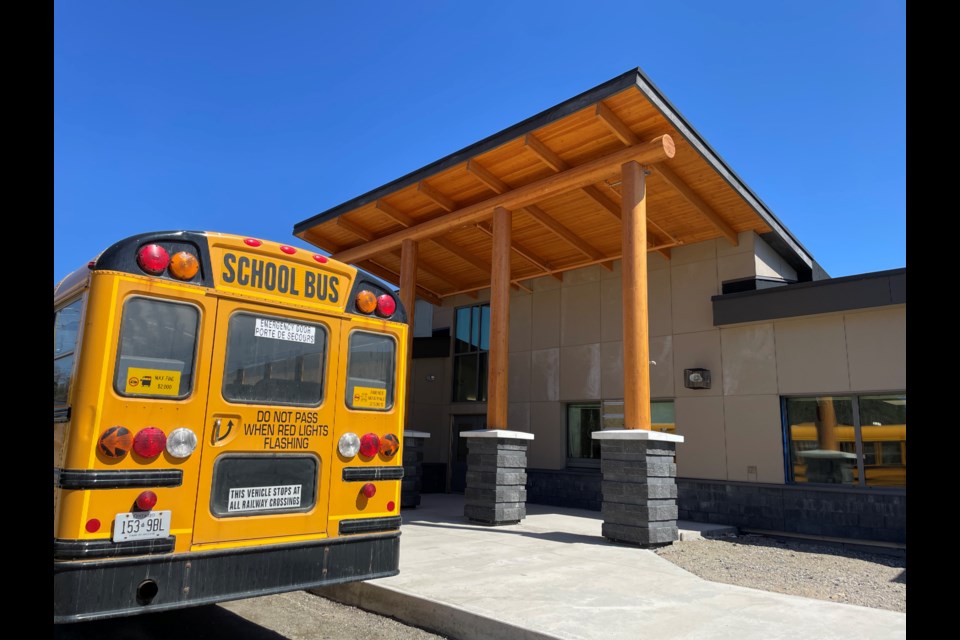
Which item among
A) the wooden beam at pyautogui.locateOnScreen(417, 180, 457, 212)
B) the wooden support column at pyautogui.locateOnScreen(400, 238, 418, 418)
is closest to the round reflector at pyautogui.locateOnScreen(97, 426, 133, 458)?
the wooden beam at pyautogui.locateOnScreen(417, 180, 457, 212)

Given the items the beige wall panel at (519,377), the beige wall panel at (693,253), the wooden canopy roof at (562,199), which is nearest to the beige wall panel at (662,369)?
the beige wall panel at (693,253)

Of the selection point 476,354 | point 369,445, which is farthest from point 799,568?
point 476,354

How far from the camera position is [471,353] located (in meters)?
19.0

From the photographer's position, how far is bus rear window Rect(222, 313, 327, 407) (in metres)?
4.48

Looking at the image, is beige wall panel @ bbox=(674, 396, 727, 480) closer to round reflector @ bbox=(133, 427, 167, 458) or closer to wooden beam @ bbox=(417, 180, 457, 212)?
wooden beam @ bbox=(417, 180, 457, 212)

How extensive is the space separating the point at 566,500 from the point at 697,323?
17.6 ft

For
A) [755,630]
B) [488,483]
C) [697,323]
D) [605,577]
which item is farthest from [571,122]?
[755,630]

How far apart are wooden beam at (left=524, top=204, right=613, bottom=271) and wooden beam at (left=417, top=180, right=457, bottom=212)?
171 cm

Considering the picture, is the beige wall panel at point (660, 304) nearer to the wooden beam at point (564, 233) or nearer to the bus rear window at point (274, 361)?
the wooden beam at point (564, 233)

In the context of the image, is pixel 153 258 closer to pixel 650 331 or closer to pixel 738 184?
pixel 738 184

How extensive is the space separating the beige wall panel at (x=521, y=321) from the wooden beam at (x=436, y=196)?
4.54 metres

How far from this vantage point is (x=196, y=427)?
421 cm

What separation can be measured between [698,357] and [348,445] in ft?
34.4
